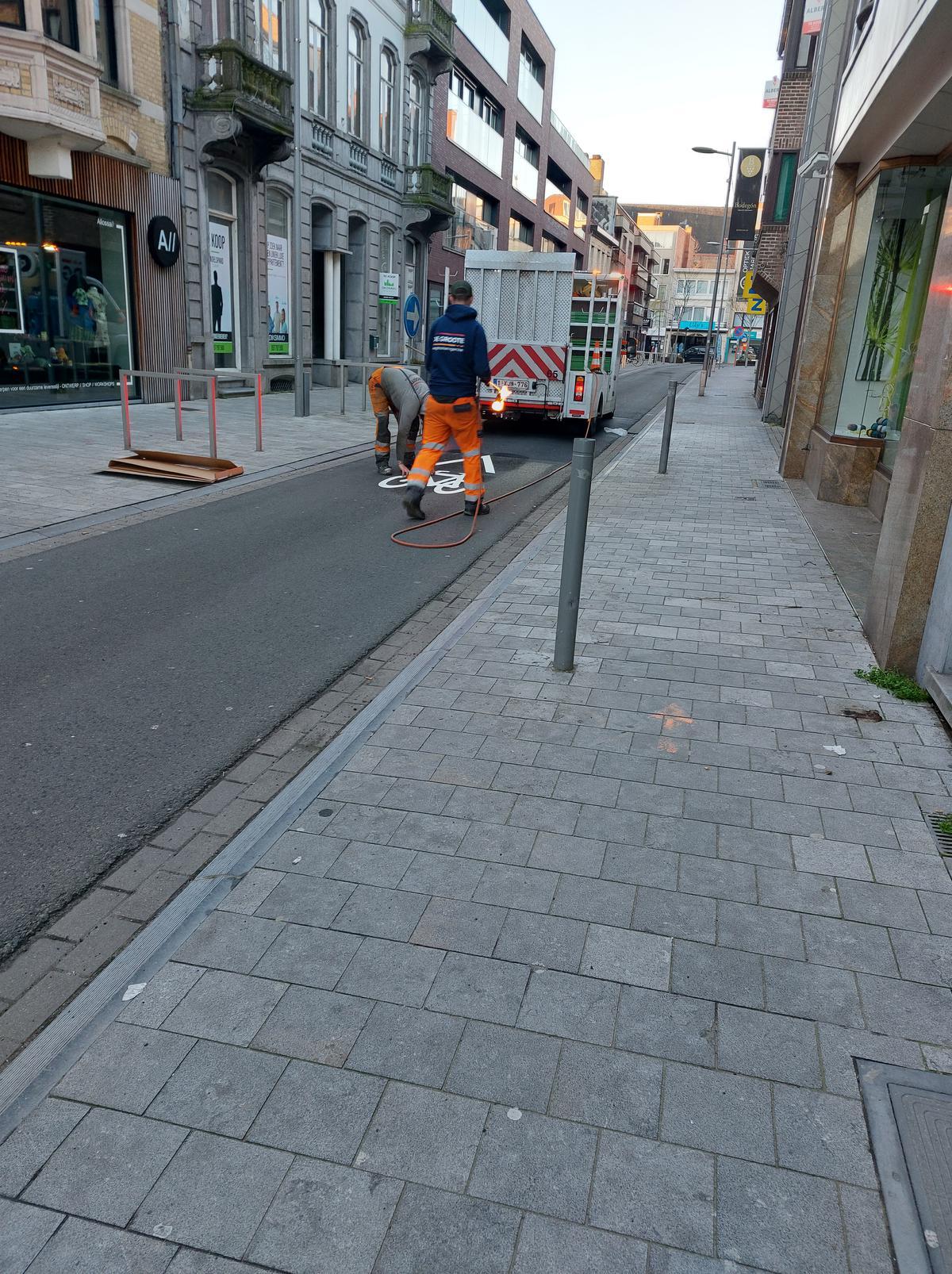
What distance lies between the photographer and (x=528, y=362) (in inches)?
655

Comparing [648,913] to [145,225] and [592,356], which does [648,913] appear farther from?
[145,225]

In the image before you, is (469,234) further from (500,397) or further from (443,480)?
(443,480)

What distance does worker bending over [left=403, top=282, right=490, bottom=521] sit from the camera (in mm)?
8695

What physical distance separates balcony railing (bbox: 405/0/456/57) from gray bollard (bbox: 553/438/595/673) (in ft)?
95.3

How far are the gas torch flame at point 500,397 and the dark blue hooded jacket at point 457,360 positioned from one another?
8.08 meters

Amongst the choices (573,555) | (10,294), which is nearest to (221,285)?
(10,294)

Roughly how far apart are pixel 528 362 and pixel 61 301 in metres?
8.53

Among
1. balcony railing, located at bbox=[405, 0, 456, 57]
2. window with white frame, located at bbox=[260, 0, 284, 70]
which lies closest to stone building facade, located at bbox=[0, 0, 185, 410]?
window with white frame, located at bbox=[260, 0, 284, 70]

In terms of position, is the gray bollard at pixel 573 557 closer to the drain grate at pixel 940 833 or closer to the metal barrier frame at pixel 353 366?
the drain grate at pixel 940 833

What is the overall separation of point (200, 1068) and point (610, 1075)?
1.08 m

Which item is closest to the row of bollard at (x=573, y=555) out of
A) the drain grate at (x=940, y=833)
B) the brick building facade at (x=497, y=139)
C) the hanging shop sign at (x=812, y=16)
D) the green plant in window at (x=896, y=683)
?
the green plant in window at (x=896, y=683)

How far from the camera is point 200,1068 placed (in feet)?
8.00

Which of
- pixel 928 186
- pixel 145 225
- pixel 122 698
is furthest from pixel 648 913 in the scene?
pixel 145 225

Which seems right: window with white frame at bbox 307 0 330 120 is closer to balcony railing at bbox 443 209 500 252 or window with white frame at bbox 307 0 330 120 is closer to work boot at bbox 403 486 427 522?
balcony railing at bbox 443 209 500 252
